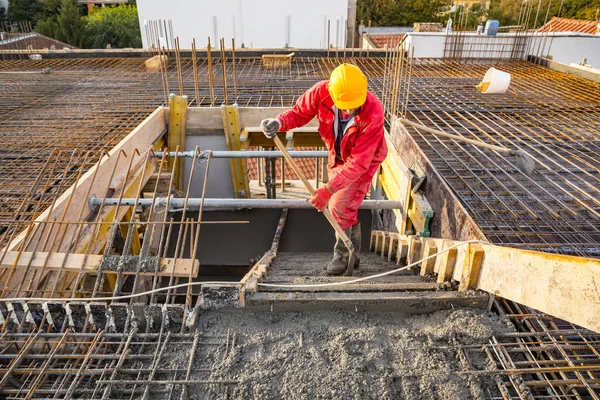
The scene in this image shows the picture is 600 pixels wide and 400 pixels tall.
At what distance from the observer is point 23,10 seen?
37.0m

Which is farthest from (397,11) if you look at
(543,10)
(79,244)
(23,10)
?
(79,244)

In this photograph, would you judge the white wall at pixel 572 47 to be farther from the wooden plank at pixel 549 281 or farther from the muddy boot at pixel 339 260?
the wooden plank at pixel 549 281

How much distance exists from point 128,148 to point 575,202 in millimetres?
5932

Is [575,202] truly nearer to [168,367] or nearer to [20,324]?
[168,367]

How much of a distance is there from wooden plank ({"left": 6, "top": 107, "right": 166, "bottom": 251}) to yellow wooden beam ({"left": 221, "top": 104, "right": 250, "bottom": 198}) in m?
1.26

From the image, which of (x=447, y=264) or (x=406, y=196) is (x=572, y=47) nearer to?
(x=406, y=196)

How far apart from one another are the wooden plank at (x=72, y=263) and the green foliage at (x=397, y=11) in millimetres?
34061

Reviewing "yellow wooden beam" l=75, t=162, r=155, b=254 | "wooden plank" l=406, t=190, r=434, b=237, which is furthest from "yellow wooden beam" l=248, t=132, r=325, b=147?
"wooden plank" l=406, t=190, r=434, b=237

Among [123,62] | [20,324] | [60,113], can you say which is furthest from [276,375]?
[123,62]

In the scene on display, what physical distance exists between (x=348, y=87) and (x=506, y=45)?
40.8 feet

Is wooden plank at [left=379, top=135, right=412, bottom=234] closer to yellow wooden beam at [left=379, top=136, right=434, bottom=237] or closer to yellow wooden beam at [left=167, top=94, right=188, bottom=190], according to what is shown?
yellow wooden beam at [left=379, top=136, right=434, bottom=237]

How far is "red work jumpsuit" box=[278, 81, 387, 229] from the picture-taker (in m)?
4.11

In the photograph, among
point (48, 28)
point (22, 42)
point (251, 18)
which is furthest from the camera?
point (48, 28)

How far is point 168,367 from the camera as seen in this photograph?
2.71 m
